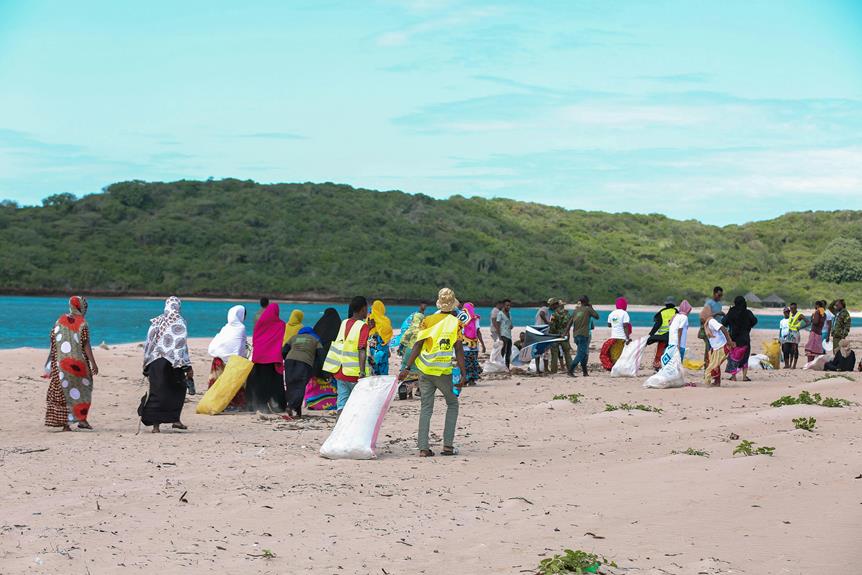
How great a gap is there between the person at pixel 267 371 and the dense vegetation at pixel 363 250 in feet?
362

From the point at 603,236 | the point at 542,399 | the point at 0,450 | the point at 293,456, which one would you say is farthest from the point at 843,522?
the point at 603,236

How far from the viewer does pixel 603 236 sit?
545 feet

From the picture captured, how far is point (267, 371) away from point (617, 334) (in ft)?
28.7

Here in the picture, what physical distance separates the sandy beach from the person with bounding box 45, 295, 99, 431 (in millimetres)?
438

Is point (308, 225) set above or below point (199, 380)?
above

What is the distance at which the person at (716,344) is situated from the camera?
17.9 meters

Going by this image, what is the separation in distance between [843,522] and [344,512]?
3.55m

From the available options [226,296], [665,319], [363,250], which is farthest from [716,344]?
[363,250]

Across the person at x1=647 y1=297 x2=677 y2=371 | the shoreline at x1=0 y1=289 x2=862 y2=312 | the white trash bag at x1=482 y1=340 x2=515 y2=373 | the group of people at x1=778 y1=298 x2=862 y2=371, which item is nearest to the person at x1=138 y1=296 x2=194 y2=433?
Answer: the person at x1=647 y1=297 x2=677 y2=371

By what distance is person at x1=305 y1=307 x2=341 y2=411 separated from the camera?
14.5 m

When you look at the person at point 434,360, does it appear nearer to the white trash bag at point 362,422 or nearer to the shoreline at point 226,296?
the white trash bag at point 362,422

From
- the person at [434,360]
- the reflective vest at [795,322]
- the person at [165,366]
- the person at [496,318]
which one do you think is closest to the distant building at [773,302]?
the reflective vest at [795,322]

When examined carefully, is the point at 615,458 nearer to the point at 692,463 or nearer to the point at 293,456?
the point at 692,463

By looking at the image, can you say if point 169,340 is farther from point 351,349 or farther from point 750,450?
point 750,450
